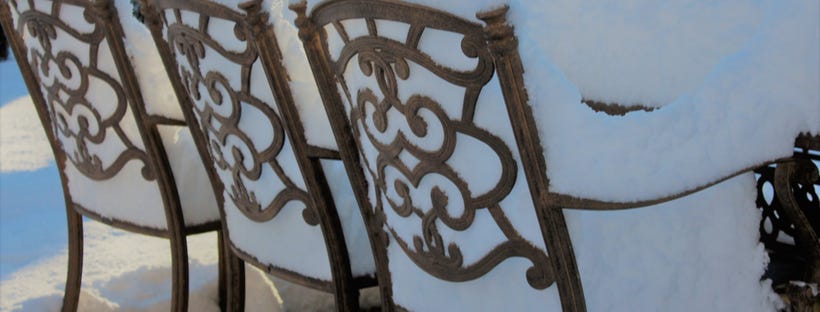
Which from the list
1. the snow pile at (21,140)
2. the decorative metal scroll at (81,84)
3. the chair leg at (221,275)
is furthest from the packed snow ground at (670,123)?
the snow pile at (21,140)

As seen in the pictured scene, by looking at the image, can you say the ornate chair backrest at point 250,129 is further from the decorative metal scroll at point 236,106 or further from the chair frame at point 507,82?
the chair frame at point 507,82

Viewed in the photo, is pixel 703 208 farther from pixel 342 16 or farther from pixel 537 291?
pixel 342 16

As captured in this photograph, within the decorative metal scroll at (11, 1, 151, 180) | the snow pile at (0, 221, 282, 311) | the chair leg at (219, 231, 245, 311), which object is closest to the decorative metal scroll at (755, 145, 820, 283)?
the chair leg at (219, 231, 245, 311)

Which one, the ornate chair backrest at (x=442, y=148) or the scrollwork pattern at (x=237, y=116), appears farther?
the scrollwork pattern at (x=237, y=116)

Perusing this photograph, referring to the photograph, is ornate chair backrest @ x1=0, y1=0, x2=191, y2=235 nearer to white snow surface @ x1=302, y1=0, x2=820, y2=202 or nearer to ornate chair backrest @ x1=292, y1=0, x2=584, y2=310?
ornate chair backrest @ x1=292, y1=0, x2=584, y2=310

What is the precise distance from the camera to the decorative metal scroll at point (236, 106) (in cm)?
149

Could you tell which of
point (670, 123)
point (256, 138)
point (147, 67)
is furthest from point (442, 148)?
point (147, 67)

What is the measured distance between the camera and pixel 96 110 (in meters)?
1.93

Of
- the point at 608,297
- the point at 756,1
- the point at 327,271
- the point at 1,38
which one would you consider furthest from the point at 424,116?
the point at 1,38

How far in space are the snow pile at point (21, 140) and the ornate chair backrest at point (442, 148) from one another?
117 inches

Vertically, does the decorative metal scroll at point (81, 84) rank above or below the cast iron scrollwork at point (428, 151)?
above

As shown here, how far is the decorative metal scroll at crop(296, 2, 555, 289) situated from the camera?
1058 millimetres

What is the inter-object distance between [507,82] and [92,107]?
1.16 m

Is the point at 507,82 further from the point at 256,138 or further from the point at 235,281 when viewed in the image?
the point at 235,281
